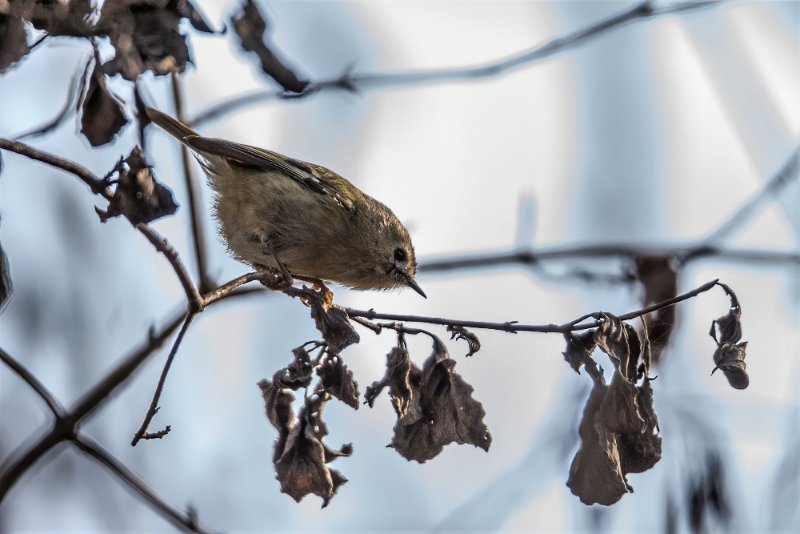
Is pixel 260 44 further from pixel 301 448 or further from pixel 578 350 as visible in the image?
pixel 578 350

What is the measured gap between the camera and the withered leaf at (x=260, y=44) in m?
3.13

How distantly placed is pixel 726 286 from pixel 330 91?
7.16 feet

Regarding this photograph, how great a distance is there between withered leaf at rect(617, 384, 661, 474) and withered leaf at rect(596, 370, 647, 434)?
1.7 inches

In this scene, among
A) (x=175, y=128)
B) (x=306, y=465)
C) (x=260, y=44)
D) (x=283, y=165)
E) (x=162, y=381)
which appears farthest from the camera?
(x=283, y=165)

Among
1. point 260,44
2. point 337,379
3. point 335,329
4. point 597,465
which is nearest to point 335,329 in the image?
point 335,329

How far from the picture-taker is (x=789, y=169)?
3764 mm

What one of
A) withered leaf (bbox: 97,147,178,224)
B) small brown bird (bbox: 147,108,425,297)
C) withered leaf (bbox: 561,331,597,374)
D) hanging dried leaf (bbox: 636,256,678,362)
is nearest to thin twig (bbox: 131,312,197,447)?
withered leaf (bbox: 97,147,178,224)

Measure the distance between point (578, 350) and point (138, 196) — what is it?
1.22 metres

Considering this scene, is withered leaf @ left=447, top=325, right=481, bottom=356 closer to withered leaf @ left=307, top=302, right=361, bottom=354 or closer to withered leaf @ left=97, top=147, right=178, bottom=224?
withered leaf @ left=307, top=302, right=361, bottom=354

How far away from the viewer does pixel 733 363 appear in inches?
93.4

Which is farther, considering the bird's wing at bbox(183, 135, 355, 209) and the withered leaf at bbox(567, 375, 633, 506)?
the bird's wing at bbox(183, 135, 355, 209)

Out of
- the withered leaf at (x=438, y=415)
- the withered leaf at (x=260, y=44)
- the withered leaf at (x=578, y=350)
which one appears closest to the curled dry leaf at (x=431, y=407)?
the withered leaf at (x=438, y=415)

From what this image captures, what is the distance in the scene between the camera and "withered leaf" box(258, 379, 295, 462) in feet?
8.32

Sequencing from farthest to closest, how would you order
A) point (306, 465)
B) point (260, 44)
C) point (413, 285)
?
point (413, 285)
point (260, 44)
point (306, 465)
